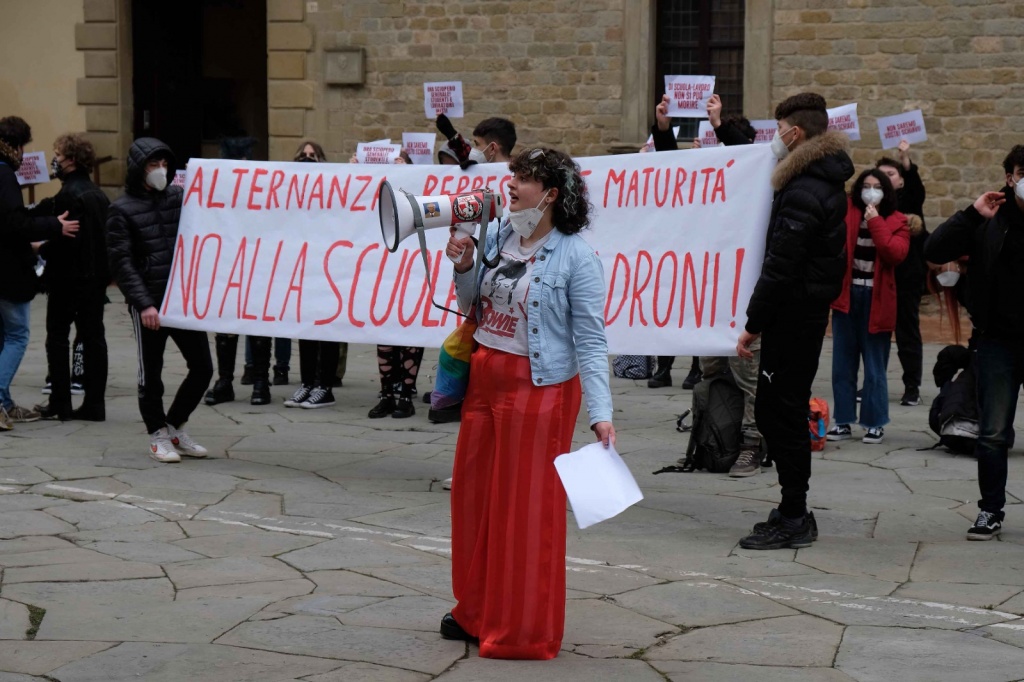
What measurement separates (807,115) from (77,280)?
531 cm

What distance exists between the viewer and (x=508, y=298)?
504 cm

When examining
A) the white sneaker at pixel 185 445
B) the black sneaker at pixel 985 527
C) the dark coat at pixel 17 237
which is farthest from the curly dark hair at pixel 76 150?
the black sneaker at pixel 985 527

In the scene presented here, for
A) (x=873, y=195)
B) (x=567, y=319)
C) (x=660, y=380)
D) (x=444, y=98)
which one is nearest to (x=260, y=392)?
(x=660, y=380)

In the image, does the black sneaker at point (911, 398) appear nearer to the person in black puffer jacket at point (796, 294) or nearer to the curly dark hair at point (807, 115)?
the person in black puffer jacket at point (796, 294)

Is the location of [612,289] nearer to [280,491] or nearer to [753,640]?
[280,491]

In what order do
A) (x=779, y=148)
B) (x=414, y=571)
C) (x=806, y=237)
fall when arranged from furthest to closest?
1. (x=779, y=148)
2. (x=806, y=237)
3. (x=414, y=571)

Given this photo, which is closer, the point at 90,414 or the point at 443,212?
the point at 443,212

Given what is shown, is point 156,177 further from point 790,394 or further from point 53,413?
point 790,394

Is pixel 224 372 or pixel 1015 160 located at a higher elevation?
pixel 1015 160

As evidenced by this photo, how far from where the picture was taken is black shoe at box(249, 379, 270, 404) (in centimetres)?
1048

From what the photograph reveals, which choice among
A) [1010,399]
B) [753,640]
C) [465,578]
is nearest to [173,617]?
[465,578]

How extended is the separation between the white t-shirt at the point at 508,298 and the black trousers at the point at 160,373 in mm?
3718

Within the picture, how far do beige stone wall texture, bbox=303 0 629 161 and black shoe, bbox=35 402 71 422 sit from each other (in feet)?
29.8

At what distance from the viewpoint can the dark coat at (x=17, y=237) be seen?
9.23m
